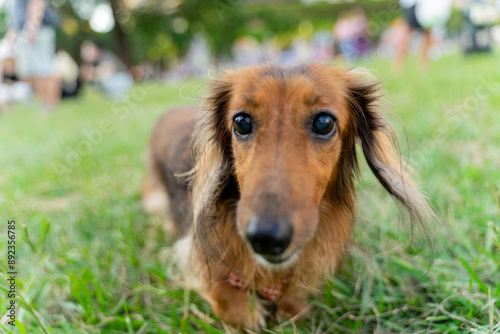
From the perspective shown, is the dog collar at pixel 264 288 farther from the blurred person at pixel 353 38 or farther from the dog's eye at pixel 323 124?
the blurred person at pixel 353 38

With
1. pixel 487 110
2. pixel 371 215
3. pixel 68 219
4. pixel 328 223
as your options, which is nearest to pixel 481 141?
pixel 487 110

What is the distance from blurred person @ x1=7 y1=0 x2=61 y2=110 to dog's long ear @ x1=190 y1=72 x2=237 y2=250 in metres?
6.08

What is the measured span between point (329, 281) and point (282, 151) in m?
0.95

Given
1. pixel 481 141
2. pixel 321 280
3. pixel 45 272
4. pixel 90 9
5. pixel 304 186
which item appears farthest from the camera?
pixel 90 9

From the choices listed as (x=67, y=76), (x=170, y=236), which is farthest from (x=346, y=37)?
(x=170, y=236)

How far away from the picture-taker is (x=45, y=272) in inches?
88.0

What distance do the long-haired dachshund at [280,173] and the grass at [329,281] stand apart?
154mm

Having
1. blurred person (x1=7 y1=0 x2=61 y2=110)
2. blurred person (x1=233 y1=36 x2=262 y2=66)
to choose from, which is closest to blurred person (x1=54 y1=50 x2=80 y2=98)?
blurred person (x1=7 y1=0 x2=61 y2=110)

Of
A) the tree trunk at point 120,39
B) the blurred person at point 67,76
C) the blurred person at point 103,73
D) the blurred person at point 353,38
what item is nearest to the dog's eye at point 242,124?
the blurred person at point 103,73

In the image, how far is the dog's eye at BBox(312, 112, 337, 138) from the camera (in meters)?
1.62

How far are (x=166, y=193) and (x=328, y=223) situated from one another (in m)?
1.58

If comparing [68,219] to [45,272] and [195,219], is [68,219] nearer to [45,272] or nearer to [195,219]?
[45,272]

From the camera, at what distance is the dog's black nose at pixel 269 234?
1230 millimetres

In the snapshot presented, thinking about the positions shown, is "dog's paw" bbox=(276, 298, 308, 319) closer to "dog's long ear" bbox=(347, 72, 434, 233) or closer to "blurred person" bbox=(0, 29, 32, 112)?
"dog's long ear" bbox=(347, 72, 434, 233)
